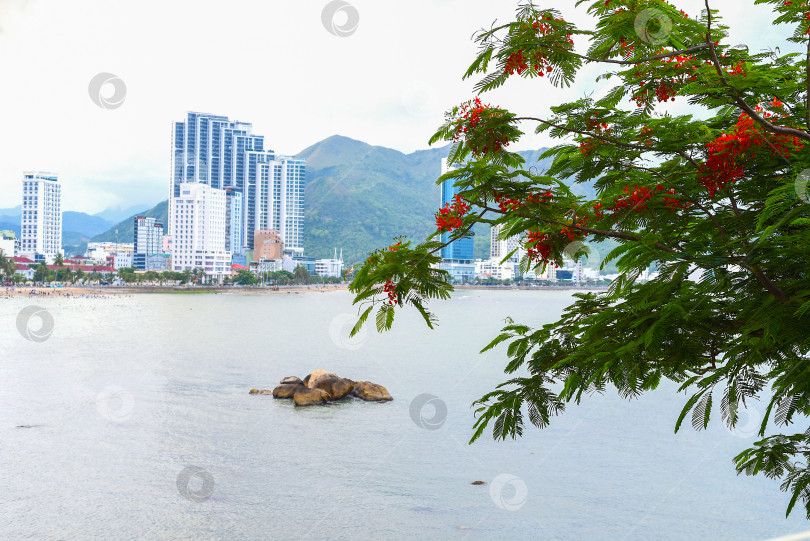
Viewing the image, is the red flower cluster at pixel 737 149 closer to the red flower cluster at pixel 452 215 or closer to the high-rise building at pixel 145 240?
the red flower cluster at pixel 452 215

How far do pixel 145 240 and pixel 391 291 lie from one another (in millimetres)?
181273

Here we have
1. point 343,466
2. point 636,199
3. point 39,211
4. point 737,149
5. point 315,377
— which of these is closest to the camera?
point 737,149

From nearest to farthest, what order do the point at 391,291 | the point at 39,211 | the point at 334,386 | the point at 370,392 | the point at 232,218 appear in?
the point at 391,291 < the point at 334,386 < the point at 370,392 < the point at 39,211 < the point at 232,218

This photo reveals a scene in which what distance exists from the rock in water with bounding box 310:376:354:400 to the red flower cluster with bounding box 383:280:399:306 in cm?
2830

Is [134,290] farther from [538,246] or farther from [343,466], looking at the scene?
[538,246]

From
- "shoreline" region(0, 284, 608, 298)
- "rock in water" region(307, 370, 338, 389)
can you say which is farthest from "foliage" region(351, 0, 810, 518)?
"shoreline" region(0, 284, 608, 298)

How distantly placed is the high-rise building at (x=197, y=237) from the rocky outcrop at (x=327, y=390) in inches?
5105

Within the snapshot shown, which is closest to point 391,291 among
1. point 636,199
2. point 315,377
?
point 636,199

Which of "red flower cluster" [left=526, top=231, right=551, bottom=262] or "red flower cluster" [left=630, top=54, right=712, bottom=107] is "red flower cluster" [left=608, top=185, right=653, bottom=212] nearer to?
"red flower cluster" [left=526, top=231, right=551, bottom=262]

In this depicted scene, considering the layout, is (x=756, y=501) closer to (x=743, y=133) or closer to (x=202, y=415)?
(x=743, y=133)

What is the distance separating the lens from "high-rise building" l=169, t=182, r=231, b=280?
159m

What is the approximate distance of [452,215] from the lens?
4.71m

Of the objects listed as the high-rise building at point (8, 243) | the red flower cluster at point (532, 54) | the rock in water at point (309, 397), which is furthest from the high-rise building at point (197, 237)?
the red flower cluster at point (532, 54)

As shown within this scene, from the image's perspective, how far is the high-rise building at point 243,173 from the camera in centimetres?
18975
